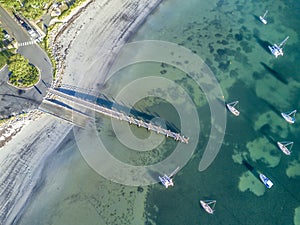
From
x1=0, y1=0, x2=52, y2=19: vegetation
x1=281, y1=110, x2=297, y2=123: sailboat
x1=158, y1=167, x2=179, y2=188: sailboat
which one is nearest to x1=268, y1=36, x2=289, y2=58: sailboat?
x1=281, y1=110, x2=297, y2=123: sailboat

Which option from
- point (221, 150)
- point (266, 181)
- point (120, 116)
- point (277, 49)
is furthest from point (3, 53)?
point (277, 49)

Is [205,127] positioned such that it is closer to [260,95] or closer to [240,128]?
[240,128]

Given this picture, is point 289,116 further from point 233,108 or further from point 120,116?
point 120,116

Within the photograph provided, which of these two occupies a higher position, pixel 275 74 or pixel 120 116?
pixel 275 74

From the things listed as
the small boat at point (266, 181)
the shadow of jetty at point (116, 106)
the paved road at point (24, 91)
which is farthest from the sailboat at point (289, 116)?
the paved road at point (24, 91)

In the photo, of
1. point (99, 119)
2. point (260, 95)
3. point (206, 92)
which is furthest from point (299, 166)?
point (99, 119)

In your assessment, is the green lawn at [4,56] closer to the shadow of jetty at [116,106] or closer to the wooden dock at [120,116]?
the wooden dock at [120,116]
